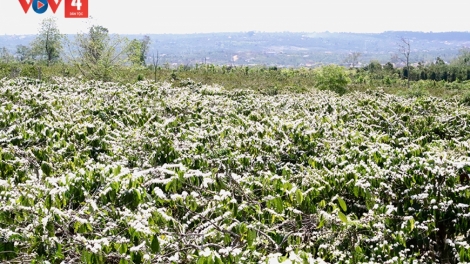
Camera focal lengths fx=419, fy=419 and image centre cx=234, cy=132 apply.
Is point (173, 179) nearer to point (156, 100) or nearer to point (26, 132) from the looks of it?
point (26, 132)

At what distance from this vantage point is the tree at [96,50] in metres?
28.2

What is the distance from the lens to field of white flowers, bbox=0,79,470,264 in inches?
127

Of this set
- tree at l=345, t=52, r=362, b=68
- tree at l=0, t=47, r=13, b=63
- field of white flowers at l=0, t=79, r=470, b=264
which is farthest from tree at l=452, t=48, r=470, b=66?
field of white flowers at l=0, t=79, r=470, b=264

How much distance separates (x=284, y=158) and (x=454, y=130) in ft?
→ 14.0

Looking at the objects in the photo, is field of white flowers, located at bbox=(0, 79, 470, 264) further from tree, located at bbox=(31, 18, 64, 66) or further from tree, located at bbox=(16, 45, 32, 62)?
tree, located at bbox=(16, 45, 32, 62)

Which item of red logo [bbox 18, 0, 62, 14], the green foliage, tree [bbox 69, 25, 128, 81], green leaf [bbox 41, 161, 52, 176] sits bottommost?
green leaf [bbox 41, 161, 52, 176]

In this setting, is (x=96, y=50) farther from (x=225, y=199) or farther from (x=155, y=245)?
(x=155, y=245)

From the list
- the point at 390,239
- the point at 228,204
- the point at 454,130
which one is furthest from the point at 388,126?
the point at 228,204

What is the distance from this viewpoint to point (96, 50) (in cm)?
2892

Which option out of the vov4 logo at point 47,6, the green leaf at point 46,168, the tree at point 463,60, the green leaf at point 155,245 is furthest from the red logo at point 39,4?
the tree at point 463,60

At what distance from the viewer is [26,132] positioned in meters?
5.79

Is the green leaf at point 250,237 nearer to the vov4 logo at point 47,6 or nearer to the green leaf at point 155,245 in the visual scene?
the green leaf at point 155,245

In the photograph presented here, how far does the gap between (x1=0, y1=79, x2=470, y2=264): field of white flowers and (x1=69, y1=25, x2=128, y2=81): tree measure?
21798mm

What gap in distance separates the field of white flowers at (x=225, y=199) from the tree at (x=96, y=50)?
71.5ft
